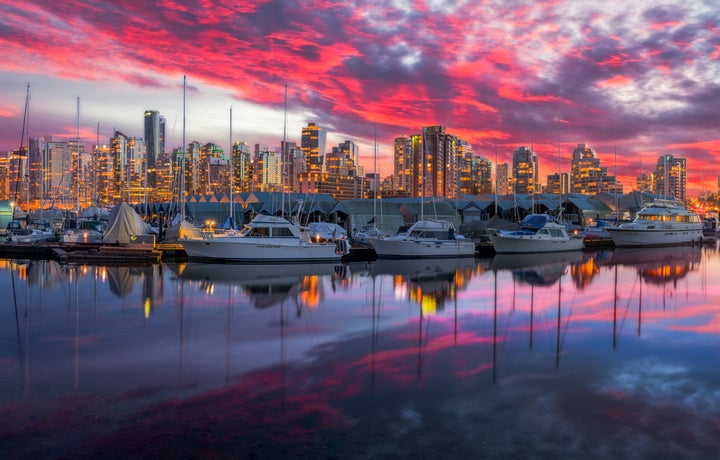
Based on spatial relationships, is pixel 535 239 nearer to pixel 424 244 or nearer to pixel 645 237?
pixel 424 244

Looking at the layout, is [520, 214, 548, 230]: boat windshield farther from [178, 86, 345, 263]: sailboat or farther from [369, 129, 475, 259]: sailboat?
[178, 86, 345, 263]: sailboat

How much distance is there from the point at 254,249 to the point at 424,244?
1417 cm

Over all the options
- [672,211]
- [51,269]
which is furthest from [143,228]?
[672,211]

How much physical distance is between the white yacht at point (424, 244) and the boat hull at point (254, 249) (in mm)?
5791

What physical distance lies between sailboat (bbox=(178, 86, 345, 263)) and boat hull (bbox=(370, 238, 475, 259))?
518 centimetres

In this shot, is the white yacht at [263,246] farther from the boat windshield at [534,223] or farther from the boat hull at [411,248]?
the boat windshield at [534,223]

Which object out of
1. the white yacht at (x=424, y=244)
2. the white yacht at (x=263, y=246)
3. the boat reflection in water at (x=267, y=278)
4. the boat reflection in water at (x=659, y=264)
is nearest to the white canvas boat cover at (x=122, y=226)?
the white yacht at (x=263, y=246)

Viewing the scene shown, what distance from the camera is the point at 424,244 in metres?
47.9

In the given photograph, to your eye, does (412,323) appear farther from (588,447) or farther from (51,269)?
(51,269)

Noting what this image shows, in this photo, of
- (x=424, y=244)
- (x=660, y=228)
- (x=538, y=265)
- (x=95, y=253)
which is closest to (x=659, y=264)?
(x=538, y=265)

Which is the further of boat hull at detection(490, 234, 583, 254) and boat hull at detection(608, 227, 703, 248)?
boat hull at detection(608, 227, 703, 248)

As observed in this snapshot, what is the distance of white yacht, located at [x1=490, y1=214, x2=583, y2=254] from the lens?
55062 mm

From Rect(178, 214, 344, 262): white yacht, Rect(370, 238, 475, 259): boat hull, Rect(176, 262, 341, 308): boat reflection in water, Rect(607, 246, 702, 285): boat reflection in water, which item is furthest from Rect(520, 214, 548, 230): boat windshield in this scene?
Rect(176, 262, 341, 308): boat reflection in water

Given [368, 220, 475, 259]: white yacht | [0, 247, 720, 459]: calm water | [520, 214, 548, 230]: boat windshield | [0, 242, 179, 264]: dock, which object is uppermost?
[520, 214, 548, 230]: boat windshield
